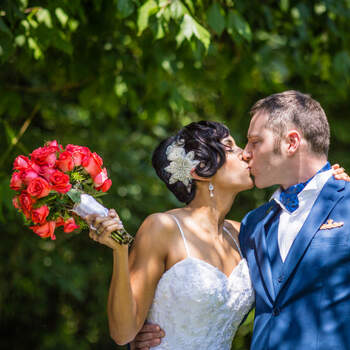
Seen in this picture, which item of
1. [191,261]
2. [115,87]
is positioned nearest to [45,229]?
[191,261]

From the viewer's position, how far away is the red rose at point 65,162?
2727 mm

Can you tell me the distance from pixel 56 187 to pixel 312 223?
1.42 meters

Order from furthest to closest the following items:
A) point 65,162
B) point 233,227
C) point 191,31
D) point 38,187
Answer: point 233,227, point 191,31, point 65,162, point 38,187

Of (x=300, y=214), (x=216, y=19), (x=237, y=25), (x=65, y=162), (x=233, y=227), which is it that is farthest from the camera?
(x=233, y=227)

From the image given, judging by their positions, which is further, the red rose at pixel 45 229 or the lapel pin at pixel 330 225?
the lapel pin at pixel 330 225

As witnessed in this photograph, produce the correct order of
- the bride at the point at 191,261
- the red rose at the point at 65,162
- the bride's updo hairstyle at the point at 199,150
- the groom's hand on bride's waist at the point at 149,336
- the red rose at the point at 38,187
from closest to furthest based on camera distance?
the red rose at the point at 38,187, the red rose at the point at 65,162, the bride at the point at 191,261, the groom's hand on bride's waist at the point at 149,336, the bride's updo hairstyle at the point at 199,150

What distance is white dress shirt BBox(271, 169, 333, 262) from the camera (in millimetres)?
3088

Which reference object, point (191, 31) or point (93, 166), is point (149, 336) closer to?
point (93, 166)

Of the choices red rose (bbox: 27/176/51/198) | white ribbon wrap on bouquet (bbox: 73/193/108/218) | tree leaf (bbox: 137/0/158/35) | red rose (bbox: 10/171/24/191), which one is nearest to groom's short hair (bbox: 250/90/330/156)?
tree leaf (bbox: 137/0/158/35)

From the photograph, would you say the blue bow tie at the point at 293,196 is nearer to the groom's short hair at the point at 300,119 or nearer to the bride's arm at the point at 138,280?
the groom's short hair at the point at 300,119

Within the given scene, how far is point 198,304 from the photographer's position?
3.29 metres

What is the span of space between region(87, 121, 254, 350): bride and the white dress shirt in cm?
46

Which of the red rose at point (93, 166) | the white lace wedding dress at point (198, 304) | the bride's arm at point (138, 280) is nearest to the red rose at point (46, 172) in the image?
the red rose at point (93, 166)

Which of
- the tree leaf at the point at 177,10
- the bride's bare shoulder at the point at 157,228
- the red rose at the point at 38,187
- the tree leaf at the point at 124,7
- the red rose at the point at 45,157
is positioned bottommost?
the bride's bare shoulder at the point at 157,228
